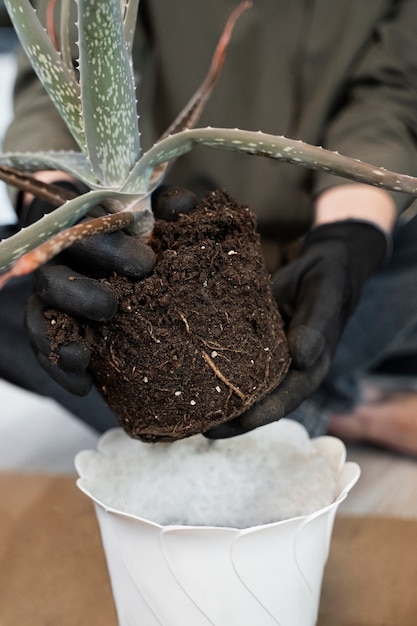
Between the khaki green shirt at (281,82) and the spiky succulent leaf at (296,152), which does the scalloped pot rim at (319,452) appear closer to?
the spiky succulent leaf at (296,152)

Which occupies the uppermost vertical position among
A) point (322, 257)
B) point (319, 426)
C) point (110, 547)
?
point (322, 257)

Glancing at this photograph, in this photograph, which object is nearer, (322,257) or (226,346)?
(226,346)

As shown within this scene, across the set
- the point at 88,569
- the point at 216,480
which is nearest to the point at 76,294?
the point at 216,480

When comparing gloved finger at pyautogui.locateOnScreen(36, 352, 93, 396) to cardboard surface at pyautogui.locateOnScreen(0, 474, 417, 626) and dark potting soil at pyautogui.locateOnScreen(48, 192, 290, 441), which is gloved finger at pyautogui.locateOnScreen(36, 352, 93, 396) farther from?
cardboard surface at pyautogui.locateOnScreen(0, 474, 417, 626)

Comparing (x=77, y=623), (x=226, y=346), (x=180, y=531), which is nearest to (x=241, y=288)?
(x=226, y=346)

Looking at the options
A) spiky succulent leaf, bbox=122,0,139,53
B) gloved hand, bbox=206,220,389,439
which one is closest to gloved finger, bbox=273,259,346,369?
gloved hand, bbox=206,220,389,439

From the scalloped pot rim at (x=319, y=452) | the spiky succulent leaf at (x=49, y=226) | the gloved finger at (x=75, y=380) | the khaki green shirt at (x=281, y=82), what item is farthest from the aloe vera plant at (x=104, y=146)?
the khaki green shirt at (x=281, y=82)

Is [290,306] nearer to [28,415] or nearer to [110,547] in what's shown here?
[110,547]
